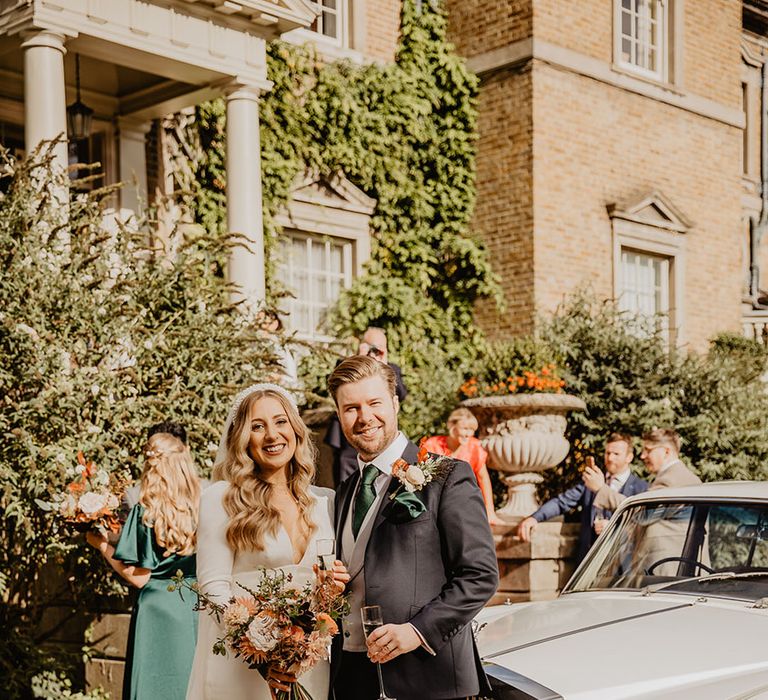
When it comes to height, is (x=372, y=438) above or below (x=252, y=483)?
above

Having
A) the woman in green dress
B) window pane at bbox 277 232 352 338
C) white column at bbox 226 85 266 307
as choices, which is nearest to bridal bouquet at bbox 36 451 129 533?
the woman in green dress

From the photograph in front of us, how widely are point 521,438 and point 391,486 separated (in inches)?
254

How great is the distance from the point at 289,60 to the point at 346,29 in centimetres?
162

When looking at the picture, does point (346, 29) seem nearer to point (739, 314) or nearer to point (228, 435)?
point (739, 314)

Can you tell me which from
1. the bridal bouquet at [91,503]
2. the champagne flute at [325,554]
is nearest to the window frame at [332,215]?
the bridal bouquet at [91,503]

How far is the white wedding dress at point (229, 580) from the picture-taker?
3.55 metres

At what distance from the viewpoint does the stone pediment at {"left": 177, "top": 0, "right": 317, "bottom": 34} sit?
1028 centimetres

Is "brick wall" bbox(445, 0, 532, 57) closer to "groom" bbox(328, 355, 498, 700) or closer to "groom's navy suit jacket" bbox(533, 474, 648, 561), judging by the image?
"groom's navy suit jacket" bbox(533, 474, 648, 561)

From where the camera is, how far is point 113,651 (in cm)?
642

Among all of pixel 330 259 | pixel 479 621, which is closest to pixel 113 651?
pixel 479 621

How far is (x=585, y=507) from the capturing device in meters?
7.99

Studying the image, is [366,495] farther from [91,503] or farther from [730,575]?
[91,503]

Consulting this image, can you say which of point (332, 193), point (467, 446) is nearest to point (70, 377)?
point (467, 446)

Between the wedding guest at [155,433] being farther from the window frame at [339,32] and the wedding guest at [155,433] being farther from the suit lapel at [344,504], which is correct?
the window frame at [339,32]
